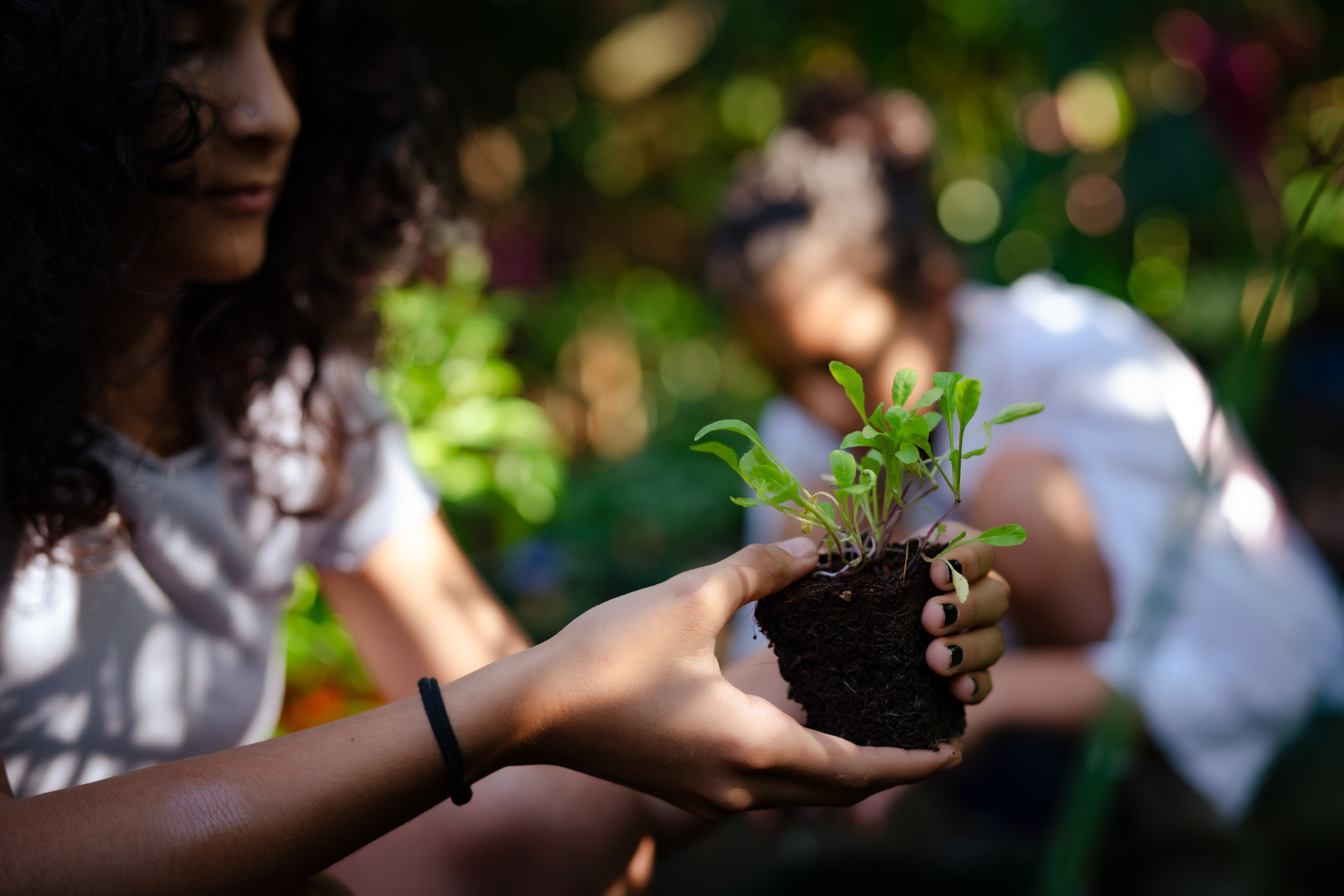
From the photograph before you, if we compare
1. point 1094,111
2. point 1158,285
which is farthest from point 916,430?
point 1158,285

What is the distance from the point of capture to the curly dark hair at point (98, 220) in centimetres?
76

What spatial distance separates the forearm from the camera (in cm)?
62

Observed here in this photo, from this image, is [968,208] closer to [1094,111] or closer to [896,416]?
[1094,111]

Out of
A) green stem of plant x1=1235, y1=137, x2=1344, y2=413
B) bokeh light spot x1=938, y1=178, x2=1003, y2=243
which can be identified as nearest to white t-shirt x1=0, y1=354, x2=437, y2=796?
green stem of plant x1=1235, y1=137, x2=1344, y2=413

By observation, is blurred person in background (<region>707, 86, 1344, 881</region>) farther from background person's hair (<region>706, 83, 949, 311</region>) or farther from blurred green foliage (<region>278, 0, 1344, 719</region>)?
blurred green foliage (<region>278, 0, 1344, 719</region>)

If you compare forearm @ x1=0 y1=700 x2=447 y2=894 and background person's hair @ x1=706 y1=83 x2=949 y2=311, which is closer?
forearm @ x1=0 y1=700 x2=447 y2=894

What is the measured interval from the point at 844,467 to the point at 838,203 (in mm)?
1089

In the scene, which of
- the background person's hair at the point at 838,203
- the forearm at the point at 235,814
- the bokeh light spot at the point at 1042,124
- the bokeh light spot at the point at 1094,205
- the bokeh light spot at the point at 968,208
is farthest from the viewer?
the bokeh light spot at the point at 968,208

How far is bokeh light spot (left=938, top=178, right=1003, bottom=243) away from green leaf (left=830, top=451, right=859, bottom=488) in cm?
254

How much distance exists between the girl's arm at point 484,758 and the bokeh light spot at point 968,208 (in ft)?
8.70

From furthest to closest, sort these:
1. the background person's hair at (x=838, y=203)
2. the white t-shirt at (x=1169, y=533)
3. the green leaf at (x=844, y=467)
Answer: the background person's hair at (x=838, y=203) → the white t-shirt at (x=1169, y=533) → the green leaf at (x=844, y=467)

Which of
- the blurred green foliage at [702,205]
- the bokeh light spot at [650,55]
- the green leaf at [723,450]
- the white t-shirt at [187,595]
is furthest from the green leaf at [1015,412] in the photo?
the bokeh light spot at [650,55]

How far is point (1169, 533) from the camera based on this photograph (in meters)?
1.23

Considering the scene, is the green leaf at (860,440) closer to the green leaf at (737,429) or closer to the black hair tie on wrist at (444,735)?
the green leaf at (737,429)
